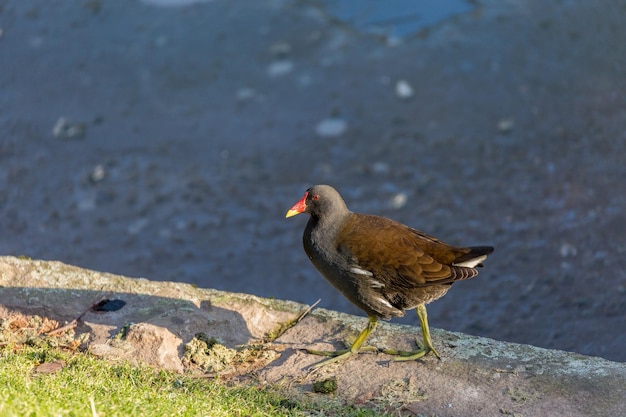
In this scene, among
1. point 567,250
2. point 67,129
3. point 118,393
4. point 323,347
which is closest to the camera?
point 118,393

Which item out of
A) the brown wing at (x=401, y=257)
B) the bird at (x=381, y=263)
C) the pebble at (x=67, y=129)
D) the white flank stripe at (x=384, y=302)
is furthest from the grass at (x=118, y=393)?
the pebble at (x=67, y=129)

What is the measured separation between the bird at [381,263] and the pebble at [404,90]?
418cm

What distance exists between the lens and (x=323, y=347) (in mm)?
4570

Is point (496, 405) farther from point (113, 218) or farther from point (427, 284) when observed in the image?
point (113, 218)

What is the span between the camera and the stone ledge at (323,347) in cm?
404

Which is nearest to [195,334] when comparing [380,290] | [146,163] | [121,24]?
[380,290]

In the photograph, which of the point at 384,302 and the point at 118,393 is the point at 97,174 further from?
the point at 118,393

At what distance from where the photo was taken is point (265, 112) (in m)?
8.36

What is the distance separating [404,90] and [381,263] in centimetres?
452

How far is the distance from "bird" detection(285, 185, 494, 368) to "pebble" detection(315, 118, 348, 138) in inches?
145

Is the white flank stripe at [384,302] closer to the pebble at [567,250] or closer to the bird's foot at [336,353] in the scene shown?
the bird's foot at [336,353]

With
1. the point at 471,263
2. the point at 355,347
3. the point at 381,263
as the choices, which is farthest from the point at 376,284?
the point at 471,263

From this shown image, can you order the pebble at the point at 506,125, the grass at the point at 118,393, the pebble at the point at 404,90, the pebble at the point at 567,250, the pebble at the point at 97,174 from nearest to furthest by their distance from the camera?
the grass at the point at 118,393 → the pebble at the point at 567,250 → the pebble at the point at 97,174 → the pebble at the point at 506,125 → the pebble at the point at 404,90

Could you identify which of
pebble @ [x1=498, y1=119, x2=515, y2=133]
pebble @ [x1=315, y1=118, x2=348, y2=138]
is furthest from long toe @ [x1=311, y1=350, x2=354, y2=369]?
pebble @ [x1=498, y1=119, x2=515, y2=133]
